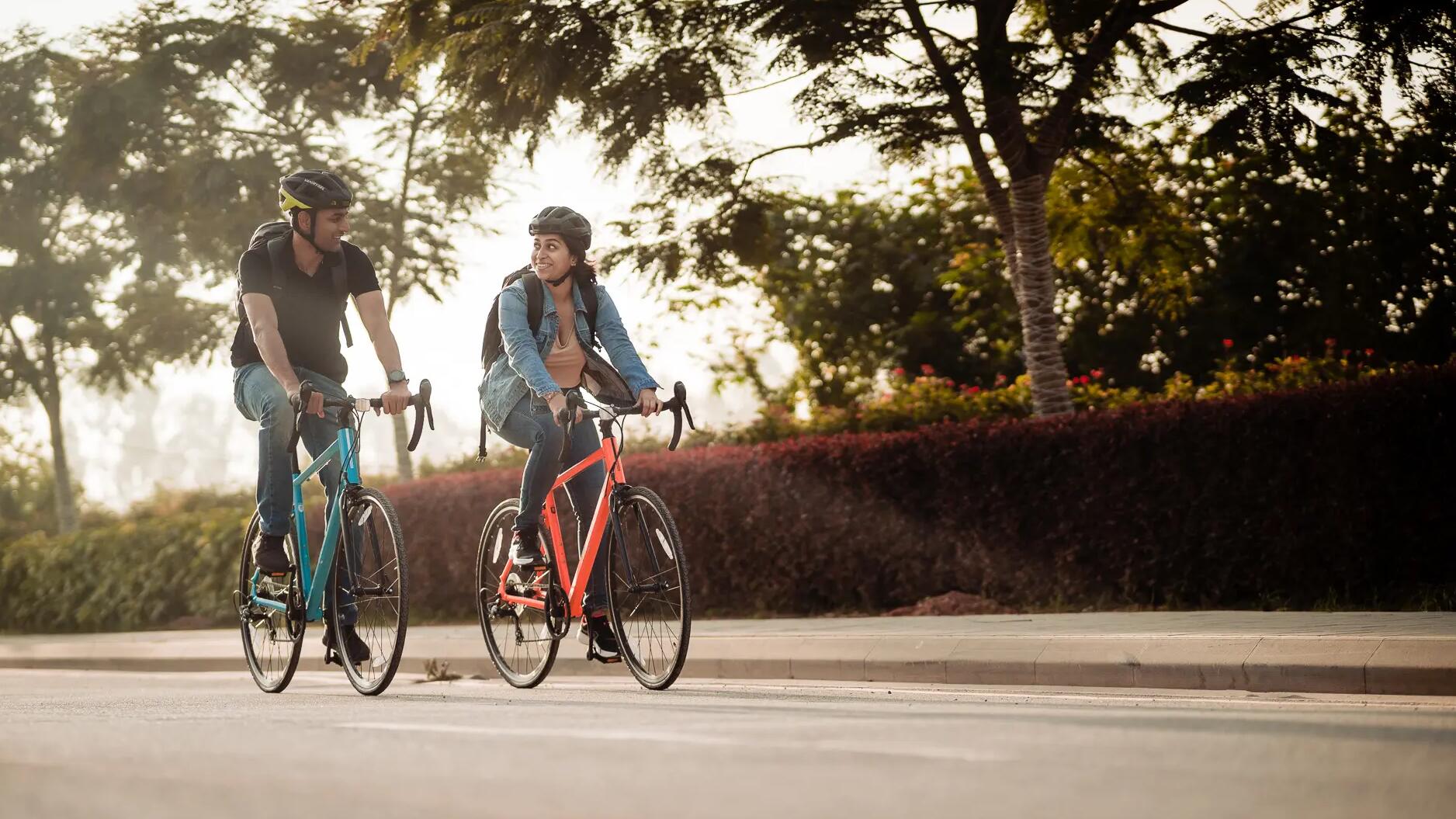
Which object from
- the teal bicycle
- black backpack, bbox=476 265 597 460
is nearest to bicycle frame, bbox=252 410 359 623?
the teal bicycle

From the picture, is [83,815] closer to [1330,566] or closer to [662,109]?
[1330,566]

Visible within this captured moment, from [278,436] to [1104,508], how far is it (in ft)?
17.8

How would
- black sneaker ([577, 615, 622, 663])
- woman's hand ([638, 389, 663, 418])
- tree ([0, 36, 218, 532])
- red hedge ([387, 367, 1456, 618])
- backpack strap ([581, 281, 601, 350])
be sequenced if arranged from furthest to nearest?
1. tree ([0, 36, 218, 532])
2. red hedge ([387, 367, 1456, 618])
3. backpack strap ([581, 281, 601, 350])
4. black sneaker ([577, 615, 622, 663])
5. woman's hand ([638, 389, 663, 418])

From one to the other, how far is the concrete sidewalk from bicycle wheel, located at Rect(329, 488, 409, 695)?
7.27 ft

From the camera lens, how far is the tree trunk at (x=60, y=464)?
2650 centimetres

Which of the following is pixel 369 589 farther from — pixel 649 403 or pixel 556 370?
pixel 649 403

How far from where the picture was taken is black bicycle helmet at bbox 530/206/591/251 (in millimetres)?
7199

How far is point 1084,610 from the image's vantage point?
34.5ft

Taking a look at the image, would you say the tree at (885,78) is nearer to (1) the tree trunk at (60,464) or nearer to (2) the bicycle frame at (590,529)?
(2) the bicycle frame at (590,529)

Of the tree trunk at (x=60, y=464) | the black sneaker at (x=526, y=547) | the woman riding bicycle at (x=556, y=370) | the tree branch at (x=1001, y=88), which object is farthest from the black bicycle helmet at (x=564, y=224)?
the tree trunk at (x=60, y=464)

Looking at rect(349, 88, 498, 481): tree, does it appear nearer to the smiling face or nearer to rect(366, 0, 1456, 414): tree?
rect(366, 0, 1456, 414): tree

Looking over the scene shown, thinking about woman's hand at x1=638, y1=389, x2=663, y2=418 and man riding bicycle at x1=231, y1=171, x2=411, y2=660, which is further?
man riding bicycle at x1=231, y1=171, x2=411, y2=660

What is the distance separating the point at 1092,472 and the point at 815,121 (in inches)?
127

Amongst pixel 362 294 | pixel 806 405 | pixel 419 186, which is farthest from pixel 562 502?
pixel 806 405
